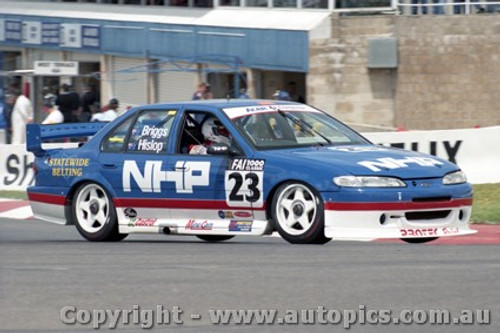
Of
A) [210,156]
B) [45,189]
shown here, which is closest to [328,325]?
[210,156]

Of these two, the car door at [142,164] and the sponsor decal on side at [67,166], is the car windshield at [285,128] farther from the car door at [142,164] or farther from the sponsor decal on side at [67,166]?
the sponsor decal on side at [67,166]

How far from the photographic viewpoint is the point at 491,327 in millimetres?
7383

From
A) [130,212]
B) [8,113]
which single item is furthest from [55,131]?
[8,113]

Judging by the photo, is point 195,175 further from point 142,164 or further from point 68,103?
point 68,103

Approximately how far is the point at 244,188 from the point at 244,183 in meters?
0.04

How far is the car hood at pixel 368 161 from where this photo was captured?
1138 centimetres

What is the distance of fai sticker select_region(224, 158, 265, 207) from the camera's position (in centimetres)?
1177

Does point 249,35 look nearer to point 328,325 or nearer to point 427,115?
point 427,115

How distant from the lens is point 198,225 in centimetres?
1224

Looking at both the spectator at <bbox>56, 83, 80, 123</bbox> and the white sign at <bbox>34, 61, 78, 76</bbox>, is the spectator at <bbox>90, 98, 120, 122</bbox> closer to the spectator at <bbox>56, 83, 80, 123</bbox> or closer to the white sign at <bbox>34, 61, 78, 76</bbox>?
the spectator at <bbox>56, 83, 80, 123</bbox>

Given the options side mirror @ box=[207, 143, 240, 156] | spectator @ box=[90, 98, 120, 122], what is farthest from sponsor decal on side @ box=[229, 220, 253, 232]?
spectator @ box=[90, 98, 120, 122]

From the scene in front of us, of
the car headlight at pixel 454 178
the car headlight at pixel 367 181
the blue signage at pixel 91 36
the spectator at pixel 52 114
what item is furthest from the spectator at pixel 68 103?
the car headlight at pixel 367 181

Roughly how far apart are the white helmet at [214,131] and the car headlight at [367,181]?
1340 millimetres

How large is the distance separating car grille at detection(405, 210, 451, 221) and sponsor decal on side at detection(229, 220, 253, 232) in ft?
4.65
